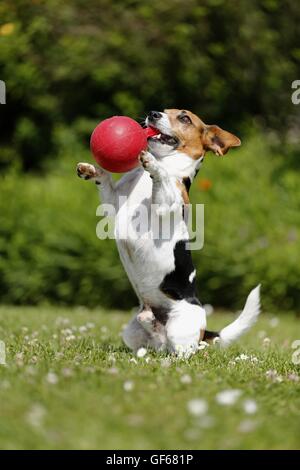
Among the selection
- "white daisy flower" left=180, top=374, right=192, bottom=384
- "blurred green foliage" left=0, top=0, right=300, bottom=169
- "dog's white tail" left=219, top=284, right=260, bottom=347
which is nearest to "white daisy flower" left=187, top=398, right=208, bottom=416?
"white daisy flower" left=180, top=374, right=192, bottom=384

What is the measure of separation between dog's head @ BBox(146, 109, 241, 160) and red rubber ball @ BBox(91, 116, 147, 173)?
0.53 ft

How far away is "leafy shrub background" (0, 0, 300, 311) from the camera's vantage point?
10.6 m

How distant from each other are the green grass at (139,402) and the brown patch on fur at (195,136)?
4.54 feet

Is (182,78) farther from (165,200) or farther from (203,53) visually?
(165,200)

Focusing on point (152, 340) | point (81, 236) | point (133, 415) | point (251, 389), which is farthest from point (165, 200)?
point (81, 236)

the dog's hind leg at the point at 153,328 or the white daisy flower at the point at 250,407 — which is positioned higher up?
the dog's hind leg at the point at 153,328

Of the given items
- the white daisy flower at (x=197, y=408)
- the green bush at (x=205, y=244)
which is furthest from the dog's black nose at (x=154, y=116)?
the green bush at (x=205, y=244)

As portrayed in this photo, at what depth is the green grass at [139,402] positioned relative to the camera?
319 cm

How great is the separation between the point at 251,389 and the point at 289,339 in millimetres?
4042

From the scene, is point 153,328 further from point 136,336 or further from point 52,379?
point 52,379

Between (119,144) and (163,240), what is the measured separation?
70cm

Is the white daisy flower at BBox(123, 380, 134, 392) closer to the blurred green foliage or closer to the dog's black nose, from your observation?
the dog's black nose

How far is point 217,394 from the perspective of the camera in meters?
3.78

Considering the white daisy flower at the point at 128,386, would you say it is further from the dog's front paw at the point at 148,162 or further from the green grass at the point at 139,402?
the dog's front paw at the point at 148,162
